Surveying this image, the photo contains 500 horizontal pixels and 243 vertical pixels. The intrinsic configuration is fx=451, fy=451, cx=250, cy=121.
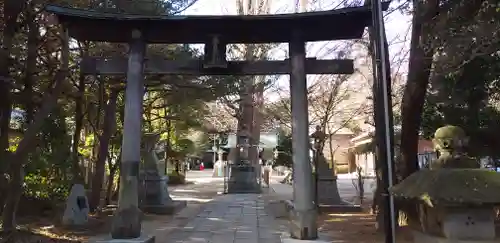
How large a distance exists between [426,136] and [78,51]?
33.4 feet

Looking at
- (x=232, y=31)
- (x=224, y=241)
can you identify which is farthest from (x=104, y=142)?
(x=232, y=31)

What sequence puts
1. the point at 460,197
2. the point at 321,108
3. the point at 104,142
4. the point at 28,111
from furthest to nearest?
the point at 321,108, the point at 104,142, the point at 28,111, the point at 460,197

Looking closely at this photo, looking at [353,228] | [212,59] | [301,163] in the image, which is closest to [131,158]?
[212,59]

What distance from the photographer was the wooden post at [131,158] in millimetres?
7980

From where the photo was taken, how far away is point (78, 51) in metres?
12.8

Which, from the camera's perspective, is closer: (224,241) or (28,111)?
(224,241)

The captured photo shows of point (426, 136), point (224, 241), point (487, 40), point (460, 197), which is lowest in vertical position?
point (224, 241)

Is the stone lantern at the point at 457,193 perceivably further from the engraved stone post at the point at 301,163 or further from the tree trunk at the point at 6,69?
the tree trunk at the point at 6,69

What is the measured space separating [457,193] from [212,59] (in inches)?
186

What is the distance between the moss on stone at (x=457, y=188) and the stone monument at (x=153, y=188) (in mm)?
9712

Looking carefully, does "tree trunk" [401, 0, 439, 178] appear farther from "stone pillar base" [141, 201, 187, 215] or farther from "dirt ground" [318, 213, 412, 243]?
"stone pillar base" [141, 201, 187, 215]

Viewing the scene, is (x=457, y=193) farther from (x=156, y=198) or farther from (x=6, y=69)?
(x=156, y=198)

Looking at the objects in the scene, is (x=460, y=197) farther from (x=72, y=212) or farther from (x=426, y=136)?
(x=72, y=212)

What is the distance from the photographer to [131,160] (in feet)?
26.6
